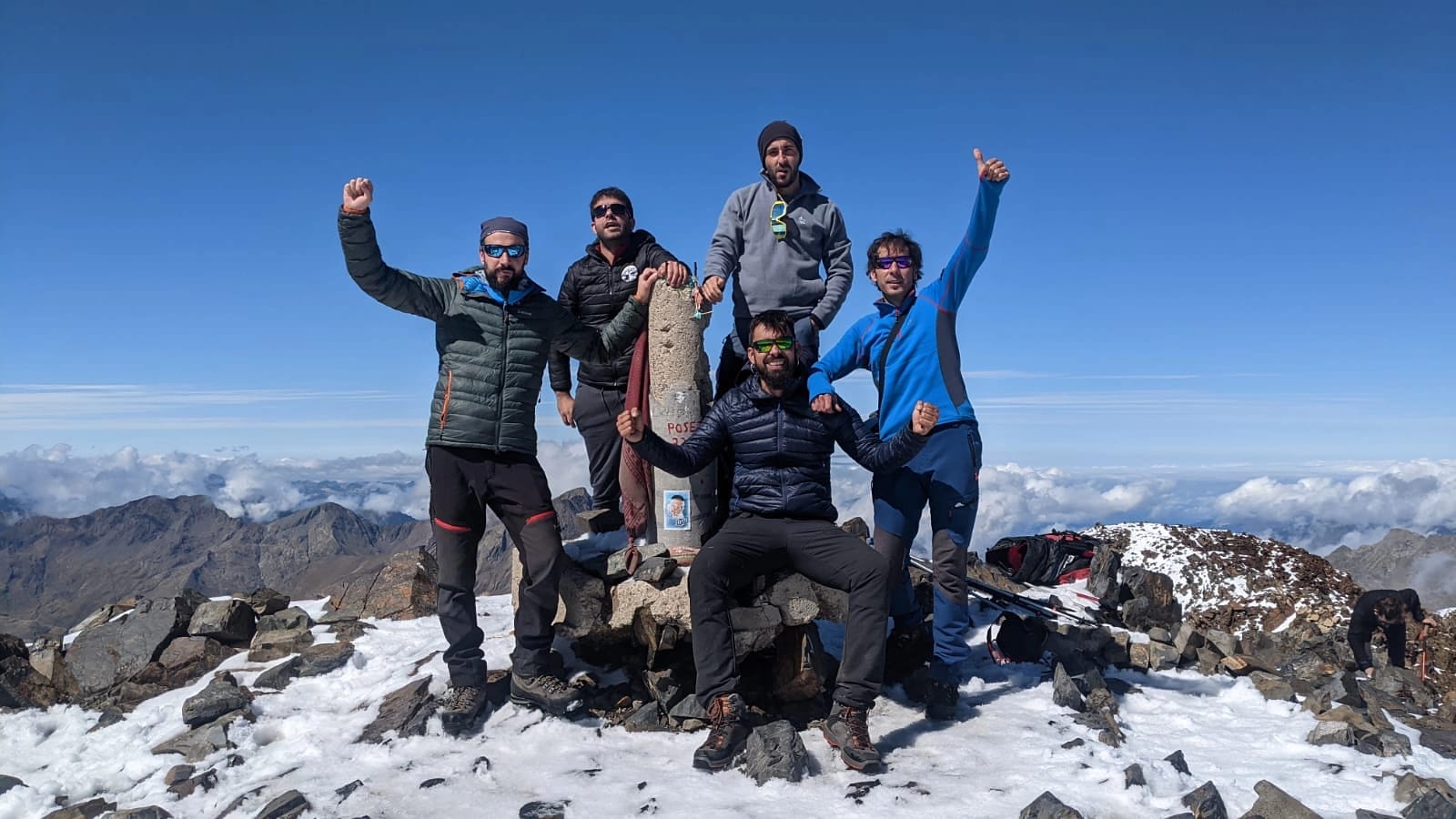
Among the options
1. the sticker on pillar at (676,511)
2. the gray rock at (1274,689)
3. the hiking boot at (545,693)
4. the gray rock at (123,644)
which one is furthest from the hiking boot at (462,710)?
the gray rock at (1274,689)

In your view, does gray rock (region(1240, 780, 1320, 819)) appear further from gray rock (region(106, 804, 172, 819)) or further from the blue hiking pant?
gray rock (region(106, 804, 172, 819))

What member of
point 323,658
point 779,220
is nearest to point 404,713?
point 323,658

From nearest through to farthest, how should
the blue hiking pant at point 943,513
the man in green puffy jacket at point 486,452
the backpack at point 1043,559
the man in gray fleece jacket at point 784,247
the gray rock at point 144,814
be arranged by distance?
the gray rock at point 144,814 → the man in green puffy jacket at point 486,452 → the blue hiking pant at point 943,513 → the man in gray fleece jacket at point 784,247 → the backpack at point 1043,559

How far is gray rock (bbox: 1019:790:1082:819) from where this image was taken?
5.50 meters

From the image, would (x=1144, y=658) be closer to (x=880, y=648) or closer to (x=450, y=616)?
(x=880, y=648)

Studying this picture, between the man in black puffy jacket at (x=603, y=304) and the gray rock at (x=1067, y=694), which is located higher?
the man in black puffy jacket at (x=603, y=304)

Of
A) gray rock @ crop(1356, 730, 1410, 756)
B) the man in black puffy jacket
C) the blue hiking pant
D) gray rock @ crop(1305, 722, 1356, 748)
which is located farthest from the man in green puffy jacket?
gray rock @ crop(1356, 730, 1410, 756)

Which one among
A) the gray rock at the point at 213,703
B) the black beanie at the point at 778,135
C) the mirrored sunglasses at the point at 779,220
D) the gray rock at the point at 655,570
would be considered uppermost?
the black beanie at the point at 778,135

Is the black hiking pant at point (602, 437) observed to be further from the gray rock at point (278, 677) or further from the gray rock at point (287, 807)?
the gray rock at point (287, 807)

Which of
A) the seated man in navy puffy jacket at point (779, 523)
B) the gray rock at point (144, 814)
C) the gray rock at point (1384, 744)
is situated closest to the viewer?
the gray rock at point (144, 814)

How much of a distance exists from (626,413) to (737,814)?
115 inches

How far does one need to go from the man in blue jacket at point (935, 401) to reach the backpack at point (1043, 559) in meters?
6.53

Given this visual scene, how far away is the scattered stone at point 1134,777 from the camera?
241 inches

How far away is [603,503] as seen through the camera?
9250 millimetres
